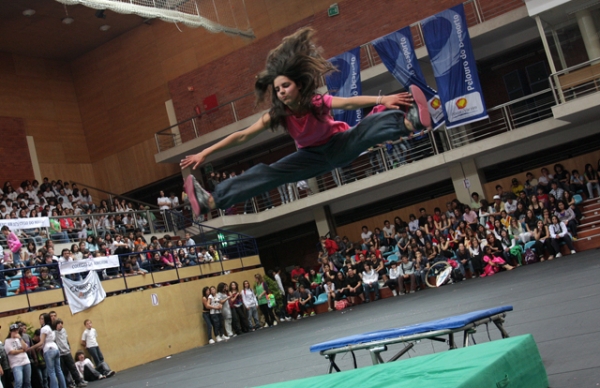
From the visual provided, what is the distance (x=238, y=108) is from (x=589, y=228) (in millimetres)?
12604

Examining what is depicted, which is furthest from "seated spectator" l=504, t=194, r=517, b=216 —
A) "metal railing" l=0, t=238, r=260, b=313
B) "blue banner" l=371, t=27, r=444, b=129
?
"metal railing" l=0, t=238, r=260, b=313

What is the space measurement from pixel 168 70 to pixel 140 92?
1.60 meters

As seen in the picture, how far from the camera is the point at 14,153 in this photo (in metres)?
23.5

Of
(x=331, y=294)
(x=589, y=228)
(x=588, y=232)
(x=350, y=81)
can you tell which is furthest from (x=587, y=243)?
(x=350, y=81)

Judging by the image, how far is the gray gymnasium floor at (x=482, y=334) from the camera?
5.83 meters

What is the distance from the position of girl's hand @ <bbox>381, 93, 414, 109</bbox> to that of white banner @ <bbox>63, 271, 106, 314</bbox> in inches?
478

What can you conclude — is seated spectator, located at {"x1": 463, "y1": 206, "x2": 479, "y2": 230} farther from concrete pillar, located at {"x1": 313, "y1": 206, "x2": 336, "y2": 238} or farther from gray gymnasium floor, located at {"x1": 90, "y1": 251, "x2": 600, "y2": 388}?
concrete pillar, located at {"x1": 313, "y1": 206, "x2": 336, "y2": 238}

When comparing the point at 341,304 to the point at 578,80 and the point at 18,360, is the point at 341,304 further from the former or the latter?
the point at 18,360

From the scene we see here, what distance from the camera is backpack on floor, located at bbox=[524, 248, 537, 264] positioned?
16047mm

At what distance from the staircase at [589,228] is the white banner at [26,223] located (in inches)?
519

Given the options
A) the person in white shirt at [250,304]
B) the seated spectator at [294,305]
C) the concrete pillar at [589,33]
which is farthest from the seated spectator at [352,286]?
the concrete pillar at [589,33]

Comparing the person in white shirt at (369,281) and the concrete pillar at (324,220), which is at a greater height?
the concrete pillar at (324,220)

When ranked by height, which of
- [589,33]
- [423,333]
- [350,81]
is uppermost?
[350,81]

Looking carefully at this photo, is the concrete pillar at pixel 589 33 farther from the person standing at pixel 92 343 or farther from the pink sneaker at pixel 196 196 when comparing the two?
the pink sneaker at pixel 196 196
